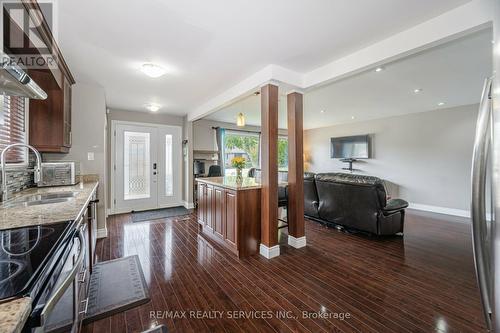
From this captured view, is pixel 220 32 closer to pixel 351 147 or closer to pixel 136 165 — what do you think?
pixel 136 165

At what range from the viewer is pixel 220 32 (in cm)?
213

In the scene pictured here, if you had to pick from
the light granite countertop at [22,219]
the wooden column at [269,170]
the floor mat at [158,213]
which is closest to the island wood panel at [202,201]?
the wooden column at [269,170]

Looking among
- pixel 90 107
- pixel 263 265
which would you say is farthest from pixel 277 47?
pixel 90 107

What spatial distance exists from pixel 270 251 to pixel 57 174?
3.06 metres

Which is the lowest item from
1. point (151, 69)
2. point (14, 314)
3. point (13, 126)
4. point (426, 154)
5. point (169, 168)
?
point (14, 314)

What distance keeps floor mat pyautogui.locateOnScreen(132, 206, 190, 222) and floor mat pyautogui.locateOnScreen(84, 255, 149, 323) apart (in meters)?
2.08

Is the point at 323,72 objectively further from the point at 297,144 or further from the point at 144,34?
the point at 144,34

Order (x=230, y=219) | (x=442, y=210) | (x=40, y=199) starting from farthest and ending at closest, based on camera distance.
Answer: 1. (x=442, y=210)
2. (x=230, y=219)
3. (x=40, y=199)

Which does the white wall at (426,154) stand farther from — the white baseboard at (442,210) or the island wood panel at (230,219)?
the island wood panel at (230,219)

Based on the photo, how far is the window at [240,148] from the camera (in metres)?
7.08

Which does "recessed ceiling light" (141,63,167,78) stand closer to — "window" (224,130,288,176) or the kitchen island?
the kitchen island

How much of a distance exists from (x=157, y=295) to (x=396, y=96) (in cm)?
532

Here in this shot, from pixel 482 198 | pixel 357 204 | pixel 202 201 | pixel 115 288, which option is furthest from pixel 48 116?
pixel 357 204

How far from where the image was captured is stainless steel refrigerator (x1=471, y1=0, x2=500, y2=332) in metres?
0.74
